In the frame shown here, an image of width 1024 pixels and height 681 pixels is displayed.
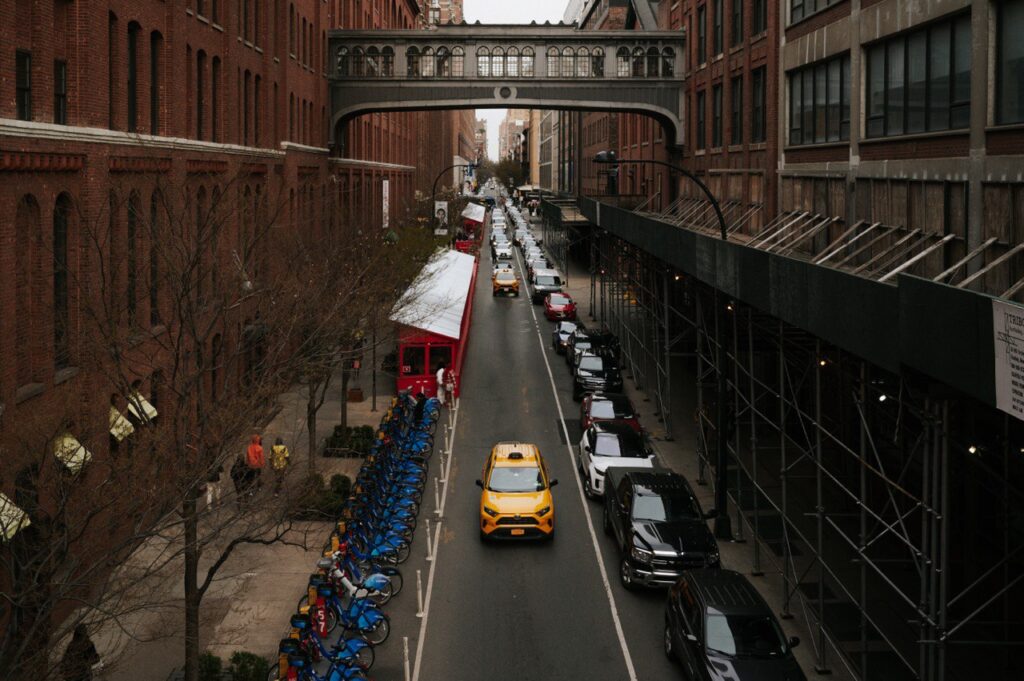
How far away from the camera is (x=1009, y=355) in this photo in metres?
9.76

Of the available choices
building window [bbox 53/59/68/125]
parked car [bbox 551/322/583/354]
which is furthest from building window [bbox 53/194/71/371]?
parked car [bbox 551/322/583/354]

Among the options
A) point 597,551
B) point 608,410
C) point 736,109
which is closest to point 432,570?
point 597,551

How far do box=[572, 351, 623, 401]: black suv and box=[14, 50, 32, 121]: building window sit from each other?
22.8m

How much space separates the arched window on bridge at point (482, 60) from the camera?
178ft

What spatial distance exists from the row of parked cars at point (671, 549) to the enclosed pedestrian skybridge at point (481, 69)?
24.9 meters

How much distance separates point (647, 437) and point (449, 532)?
9984mm

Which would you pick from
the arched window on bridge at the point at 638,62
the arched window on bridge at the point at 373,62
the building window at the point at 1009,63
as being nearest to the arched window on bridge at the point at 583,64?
the arched window on bridge at the point at 638,62

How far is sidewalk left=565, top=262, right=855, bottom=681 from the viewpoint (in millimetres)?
16922

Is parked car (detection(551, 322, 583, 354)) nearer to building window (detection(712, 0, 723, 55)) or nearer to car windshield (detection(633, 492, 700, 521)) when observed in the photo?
building window (detection(712, 0, 723, 55))

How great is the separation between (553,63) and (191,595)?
145 feet

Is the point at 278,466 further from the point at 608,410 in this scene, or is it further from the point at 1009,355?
the point at 608,410

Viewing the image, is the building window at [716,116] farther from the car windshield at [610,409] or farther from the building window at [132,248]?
the building window at [132,248]

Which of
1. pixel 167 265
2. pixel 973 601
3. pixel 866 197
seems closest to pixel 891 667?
pixel 973 601

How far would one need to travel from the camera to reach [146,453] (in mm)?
14438
